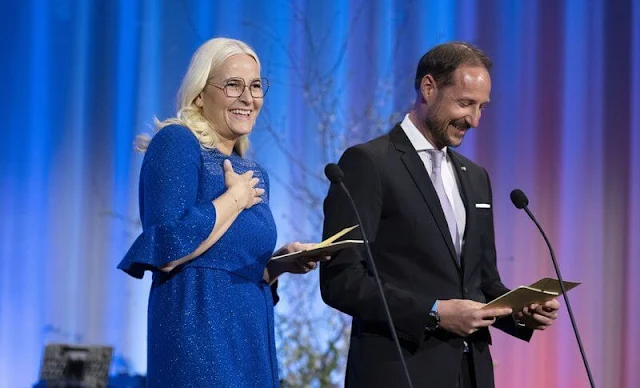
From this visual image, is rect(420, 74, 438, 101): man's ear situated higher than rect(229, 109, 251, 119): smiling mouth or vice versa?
rect(420, 74, 438, 101): man's ear

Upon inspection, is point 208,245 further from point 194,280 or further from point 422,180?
point 422,180

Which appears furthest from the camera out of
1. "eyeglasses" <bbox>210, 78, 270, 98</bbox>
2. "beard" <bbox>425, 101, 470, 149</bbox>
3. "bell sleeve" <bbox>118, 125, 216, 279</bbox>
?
"beard" <bbox>425, 101, 470, 149</bbox>

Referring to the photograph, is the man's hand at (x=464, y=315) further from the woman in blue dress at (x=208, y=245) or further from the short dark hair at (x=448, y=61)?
the short dark hair at (x=448, y=61)

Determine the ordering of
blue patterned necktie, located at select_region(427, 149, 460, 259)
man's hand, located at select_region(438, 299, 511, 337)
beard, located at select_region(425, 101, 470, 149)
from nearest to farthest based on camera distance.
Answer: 1. man's hand, located at select_region(438, 299, 511, 337)
2. blue patterned necktie, located at select_region(427, 149, 460, 259)
3. beard, located at select_region(425, 101, 470, 149)

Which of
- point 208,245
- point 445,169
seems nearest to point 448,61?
point 445,169

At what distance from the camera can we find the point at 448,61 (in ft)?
9.62

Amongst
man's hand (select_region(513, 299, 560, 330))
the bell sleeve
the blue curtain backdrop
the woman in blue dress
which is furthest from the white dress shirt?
the blue curtain backdrop

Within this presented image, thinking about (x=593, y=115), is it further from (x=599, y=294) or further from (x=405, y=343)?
(x=405, y=343)

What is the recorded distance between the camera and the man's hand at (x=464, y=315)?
253cm

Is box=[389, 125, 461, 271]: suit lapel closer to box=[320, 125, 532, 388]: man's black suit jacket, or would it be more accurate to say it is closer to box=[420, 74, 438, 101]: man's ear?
box=[320, 125, 532, 388]: man's black suit jacket

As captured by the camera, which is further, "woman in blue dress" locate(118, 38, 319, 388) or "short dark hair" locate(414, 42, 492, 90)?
"short dark hair" locate(414, 42, 492, 90)

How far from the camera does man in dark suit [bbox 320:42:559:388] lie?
2.59 metres

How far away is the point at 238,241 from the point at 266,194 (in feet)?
0.99

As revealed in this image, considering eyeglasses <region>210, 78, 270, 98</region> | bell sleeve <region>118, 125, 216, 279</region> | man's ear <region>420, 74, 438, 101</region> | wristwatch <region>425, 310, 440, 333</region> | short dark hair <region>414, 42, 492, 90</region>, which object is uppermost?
short dark hair <region>414, 42, 492, 90</region>
